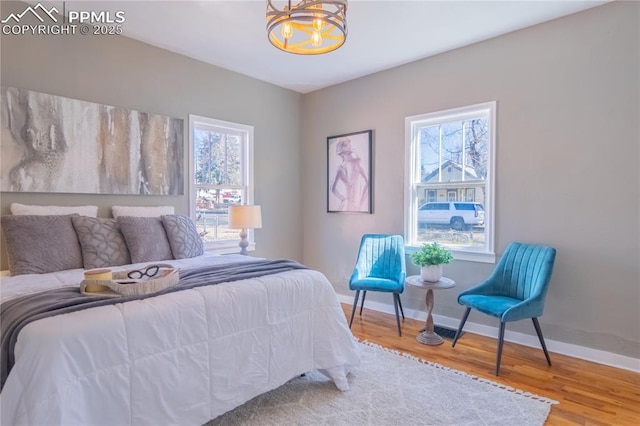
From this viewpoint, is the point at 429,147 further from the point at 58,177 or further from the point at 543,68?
the point at 58,177

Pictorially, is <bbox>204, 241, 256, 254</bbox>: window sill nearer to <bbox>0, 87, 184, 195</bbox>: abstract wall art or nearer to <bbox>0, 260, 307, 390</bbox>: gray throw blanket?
<bbox>0, 87, 184, 195</bbox>: abstract wall art

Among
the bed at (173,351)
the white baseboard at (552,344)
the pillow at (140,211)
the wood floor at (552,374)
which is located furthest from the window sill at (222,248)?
the white baseboard at (552,344)

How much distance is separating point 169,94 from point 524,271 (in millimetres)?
3669

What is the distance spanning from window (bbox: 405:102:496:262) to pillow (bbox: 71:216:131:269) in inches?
108

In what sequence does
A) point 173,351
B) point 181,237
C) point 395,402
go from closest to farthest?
point 173,351 < point 395,402 < point 181,237

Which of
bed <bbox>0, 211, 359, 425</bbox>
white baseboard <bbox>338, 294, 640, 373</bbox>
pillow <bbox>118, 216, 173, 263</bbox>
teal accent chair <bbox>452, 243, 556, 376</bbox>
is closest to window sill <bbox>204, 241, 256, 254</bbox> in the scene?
pillow <bbox>118, 216, 173, 263</bbox>

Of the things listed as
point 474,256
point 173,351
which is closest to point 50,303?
point 173,351

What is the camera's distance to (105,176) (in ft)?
9.94

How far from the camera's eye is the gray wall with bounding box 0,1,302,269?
2.71 m

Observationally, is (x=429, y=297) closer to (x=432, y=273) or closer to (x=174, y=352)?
(x=432, y=273)

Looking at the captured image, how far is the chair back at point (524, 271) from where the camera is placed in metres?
2.68

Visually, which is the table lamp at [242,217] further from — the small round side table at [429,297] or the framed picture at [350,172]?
the small round side table at [429,297]

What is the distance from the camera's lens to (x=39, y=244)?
2.37 m

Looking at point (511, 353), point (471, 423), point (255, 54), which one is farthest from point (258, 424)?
point (255, 54)
